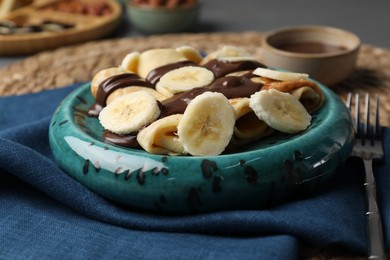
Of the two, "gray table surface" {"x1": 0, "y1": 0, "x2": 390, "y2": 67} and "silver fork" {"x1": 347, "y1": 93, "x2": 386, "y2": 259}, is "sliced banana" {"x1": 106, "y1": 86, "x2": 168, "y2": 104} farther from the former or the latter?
"gray table surface" {"x1": 0, "y1": 0, "x2": 390, "y2": 67}

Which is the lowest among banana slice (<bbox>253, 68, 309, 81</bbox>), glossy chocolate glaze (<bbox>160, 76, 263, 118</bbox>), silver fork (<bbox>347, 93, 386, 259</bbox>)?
silver fork (<bbox>347, 93, 386, 259</bbox>)

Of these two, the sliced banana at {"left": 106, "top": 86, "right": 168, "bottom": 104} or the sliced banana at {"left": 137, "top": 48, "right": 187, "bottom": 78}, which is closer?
the sliced banana at {"left": 106, "top": 86, "right": 168, "bottom": 104}

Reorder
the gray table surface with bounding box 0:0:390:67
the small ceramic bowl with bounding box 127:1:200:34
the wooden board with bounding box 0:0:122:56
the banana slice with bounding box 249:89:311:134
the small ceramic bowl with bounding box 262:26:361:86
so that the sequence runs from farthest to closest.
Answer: the gray table surface with bounding box 0:0:390:67 < the small ceramic bowl with bounding box 127:1:200:34 < the wooden board with bounding box 0:0:122:56 < the small ceramic bowl with bounding box 262:26:361:86 < the banana slice with bounding box 249:89:311:134

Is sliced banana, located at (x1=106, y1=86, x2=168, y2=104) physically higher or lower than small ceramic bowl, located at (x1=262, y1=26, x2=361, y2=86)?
higher

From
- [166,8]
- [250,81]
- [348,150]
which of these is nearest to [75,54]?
[166,8]

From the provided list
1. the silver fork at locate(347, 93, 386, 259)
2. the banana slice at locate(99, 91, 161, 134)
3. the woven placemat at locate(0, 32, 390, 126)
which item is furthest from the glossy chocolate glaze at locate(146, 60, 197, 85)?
the woven placemat at locate(0, 32, 390, 126)

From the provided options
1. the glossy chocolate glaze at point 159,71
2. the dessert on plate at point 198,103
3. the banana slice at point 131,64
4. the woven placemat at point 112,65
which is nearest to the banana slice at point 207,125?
the dessert on plate at point 198,103
